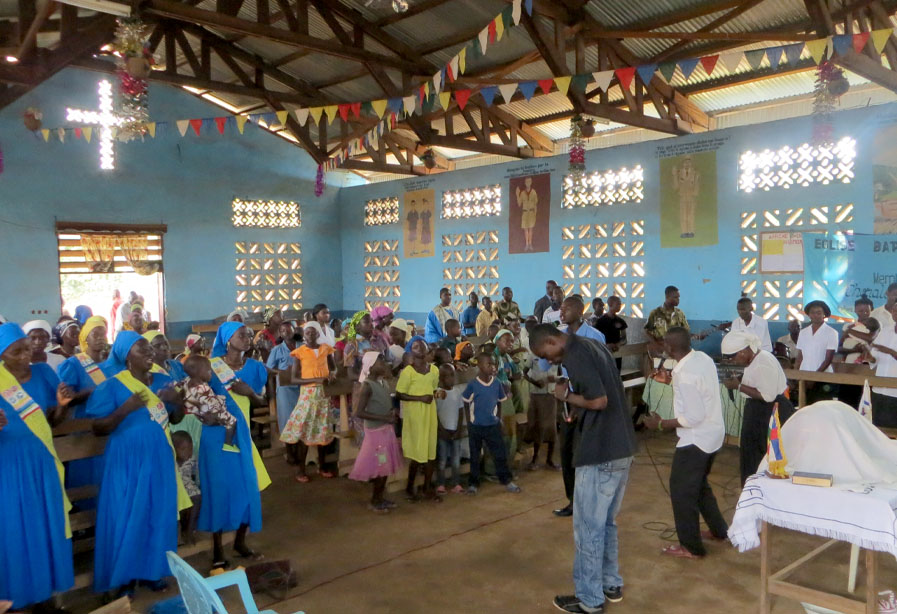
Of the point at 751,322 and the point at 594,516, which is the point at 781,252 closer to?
the point at 751,322

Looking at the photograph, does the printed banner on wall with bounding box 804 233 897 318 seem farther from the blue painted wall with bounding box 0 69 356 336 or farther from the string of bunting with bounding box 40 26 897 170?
the blue painted wall with bounding box 0 69 356 336

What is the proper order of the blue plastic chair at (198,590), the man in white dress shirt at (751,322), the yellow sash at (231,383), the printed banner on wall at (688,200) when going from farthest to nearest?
the printed banner on wall at (688,200), the man in white dress shirt at (751,322), the yellow sash at (231,383), the blue plastic chair at (198,590)

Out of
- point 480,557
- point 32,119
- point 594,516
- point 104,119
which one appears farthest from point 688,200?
point 32,119

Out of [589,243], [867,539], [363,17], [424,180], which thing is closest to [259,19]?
[363,17]

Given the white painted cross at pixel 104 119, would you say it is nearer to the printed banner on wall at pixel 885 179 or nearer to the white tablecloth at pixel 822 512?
the printed banner on wall at pixel 885 179

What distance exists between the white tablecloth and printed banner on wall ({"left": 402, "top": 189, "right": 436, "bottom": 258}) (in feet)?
41.0

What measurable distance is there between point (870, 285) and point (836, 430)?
224 inches

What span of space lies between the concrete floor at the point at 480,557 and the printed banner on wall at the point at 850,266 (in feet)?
11.7

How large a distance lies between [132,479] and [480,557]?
2.41 metres

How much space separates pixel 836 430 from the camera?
11.6ft

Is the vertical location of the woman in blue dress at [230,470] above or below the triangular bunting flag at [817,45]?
below

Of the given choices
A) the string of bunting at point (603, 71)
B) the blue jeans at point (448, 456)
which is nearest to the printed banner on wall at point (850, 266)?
the string of bunting at point (603, 71)

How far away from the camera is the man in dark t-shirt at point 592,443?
12.3ft

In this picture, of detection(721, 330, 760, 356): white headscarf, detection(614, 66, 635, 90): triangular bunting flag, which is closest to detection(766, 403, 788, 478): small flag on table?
detection(721, 330, 760, 356): white headscarf
